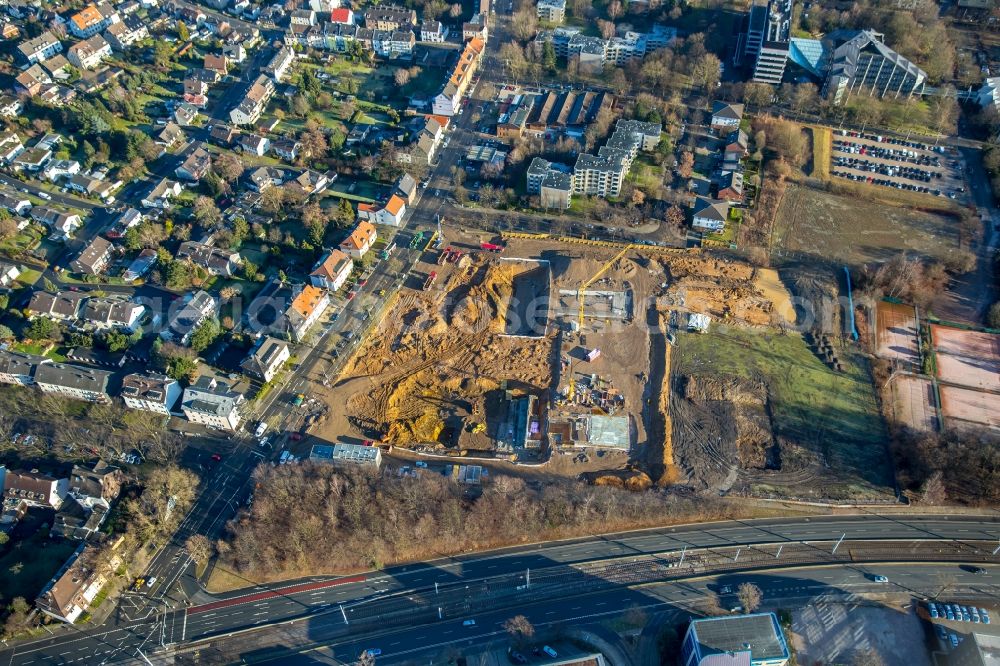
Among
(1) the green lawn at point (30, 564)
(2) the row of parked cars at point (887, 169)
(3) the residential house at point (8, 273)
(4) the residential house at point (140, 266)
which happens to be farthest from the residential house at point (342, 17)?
(1) the green lawn at point (30, 564)

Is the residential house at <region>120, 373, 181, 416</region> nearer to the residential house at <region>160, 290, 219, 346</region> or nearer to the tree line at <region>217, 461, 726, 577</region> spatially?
the residential house at <region>160, 290, 219, 346</region>

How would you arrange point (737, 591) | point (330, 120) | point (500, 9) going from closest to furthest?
point (737, 591)
point (330, 120)
point (500, 9)

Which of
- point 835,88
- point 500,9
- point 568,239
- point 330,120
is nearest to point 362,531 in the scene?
point 568,239

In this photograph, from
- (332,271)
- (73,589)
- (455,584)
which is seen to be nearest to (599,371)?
(455,584)

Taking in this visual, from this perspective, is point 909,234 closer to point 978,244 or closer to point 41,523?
point 978,244

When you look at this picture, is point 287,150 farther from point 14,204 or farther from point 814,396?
point 814,396

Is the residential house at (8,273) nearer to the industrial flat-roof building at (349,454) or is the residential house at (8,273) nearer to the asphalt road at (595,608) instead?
the industrial flat-roof building at (349,454)
